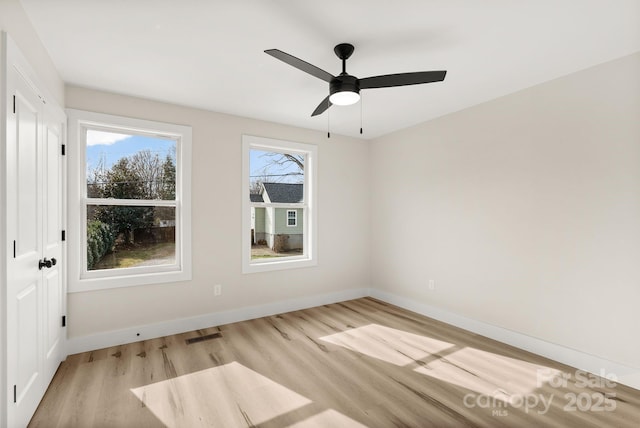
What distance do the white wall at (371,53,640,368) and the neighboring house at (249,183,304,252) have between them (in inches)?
Answer: 62.8

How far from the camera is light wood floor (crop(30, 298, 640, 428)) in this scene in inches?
78.0

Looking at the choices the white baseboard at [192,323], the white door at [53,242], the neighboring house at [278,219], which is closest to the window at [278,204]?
the neighboring house at [278,219]

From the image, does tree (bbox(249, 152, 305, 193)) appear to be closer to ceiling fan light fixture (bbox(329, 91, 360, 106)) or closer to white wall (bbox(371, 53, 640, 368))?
white wall (bbox(371, 53, 640, 368))

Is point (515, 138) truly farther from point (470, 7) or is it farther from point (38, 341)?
point (38, 341)

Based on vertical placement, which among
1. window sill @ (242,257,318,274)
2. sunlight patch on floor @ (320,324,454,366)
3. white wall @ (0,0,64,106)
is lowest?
sunlight patch on floor @ (320,324,454,366)

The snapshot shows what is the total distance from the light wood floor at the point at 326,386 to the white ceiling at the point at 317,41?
2563 mm

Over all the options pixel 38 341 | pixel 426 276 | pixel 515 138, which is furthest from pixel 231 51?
pixel 426 276

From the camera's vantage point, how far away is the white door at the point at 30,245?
1654mm

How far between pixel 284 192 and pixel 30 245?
278 centimetres

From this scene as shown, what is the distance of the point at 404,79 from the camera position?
2.12m

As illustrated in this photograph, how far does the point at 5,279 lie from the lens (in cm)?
156

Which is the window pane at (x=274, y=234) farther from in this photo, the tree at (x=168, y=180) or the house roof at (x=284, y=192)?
the tree at (x=168, y=180)

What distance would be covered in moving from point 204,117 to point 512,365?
13.2 ft

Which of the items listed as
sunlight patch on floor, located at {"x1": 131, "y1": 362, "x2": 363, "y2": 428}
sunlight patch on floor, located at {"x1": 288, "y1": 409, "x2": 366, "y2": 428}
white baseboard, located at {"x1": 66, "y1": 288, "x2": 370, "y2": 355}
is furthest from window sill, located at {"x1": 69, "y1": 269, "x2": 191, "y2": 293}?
sunlight patch on floor, located at {"x1": 288, "y1": 409, "x2": 366, "y2": 428}
